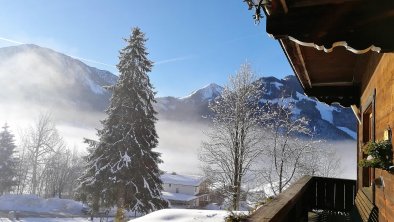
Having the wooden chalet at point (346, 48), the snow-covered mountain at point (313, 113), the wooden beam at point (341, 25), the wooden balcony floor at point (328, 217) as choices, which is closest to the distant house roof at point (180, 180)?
the snow-covered mountain at point (313, 113)

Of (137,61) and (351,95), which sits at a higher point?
(137,61)

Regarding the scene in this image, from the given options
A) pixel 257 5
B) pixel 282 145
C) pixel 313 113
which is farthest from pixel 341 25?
pixel 313 113

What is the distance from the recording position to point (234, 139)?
24344 mm

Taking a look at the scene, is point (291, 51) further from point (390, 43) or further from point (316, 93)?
point (316, 93)

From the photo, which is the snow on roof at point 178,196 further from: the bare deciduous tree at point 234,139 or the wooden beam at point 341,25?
the wooden beam at point 341,25

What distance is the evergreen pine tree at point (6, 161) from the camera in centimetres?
4897

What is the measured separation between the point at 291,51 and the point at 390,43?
141 cm

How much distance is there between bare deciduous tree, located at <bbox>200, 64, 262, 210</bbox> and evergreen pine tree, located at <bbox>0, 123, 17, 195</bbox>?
34578mm

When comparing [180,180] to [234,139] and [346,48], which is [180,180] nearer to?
[234,139]

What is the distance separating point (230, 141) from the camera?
2458cm

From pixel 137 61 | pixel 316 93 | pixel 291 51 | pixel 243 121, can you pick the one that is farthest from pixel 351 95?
pixel 137 61

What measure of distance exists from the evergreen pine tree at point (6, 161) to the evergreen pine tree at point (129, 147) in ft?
88.6

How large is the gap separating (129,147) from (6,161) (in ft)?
99.0

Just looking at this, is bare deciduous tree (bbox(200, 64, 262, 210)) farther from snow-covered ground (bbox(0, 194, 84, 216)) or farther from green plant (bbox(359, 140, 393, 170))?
snow-covered ground (bbox(0, 194, 84, 216))
